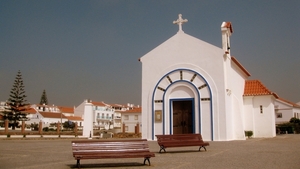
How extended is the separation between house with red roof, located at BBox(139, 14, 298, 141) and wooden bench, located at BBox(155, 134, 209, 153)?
8160mm

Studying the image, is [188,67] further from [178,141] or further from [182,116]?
[178,141]

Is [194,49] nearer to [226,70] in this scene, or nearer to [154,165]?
[226,70]

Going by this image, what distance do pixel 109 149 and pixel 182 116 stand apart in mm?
14132

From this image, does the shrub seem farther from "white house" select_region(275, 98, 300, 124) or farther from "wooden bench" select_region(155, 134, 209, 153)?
"white house" select_region(275, 98, 300, 124)

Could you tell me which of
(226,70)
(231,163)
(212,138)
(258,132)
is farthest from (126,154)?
(258,132)

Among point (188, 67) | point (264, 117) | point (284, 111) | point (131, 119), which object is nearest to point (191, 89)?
point (188, 67)

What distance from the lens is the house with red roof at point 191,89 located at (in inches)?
864

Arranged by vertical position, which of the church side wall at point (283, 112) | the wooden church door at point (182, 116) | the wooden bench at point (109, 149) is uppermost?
the church side wall at point (283, 112)

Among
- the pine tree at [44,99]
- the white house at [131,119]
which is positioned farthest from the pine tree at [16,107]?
the pine tree at [44,99]

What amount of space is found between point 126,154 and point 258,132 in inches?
769

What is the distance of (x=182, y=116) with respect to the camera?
23.5 m

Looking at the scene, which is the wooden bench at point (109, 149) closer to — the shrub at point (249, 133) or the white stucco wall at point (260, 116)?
the shrub at point (249, 133)

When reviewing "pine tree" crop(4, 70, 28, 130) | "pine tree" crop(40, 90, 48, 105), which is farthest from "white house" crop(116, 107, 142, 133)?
"pine tree" crop(40, 90, 48, 105)

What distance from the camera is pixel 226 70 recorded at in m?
22.6
